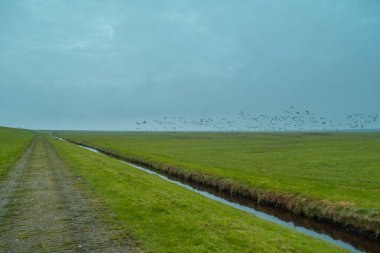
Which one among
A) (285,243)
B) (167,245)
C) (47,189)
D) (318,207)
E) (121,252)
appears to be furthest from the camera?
(47,189)

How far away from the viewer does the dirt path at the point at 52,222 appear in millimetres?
12688

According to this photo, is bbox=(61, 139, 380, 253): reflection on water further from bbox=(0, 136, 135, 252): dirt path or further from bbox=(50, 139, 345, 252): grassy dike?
bbox=(0, 136, 135, 252): dirt path

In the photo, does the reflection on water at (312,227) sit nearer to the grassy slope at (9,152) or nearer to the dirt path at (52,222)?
the dirt path at (52,222)

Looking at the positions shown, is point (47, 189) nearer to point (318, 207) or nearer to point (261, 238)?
point (261, 238)

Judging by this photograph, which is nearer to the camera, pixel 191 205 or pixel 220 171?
pixel 191 205

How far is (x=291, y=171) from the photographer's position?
1538 inches

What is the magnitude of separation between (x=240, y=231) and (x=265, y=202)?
12843 mm

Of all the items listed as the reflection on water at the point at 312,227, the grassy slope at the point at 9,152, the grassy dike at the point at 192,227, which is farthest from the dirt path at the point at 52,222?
the reflection on water at the point at 312,227

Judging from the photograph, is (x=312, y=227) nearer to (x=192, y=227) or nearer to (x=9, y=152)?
(x=192, y=227)

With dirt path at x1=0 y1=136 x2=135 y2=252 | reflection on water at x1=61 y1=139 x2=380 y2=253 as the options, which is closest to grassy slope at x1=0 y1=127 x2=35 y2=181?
dirt path at x1=0 y1=136 x2=135 y2=252

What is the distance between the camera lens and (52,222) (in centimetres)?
1572

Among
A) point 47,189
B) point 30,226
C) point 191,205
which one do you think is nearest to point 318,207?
point 191,205

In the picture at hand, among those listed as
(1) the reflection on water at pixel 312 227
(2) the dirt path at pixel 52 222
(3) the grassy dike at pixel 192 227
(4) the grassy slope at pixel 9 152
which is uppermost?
(4) the grassy slope at pixel 9 152

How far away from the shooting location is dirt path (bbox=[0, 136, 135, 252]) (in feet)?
41.6
